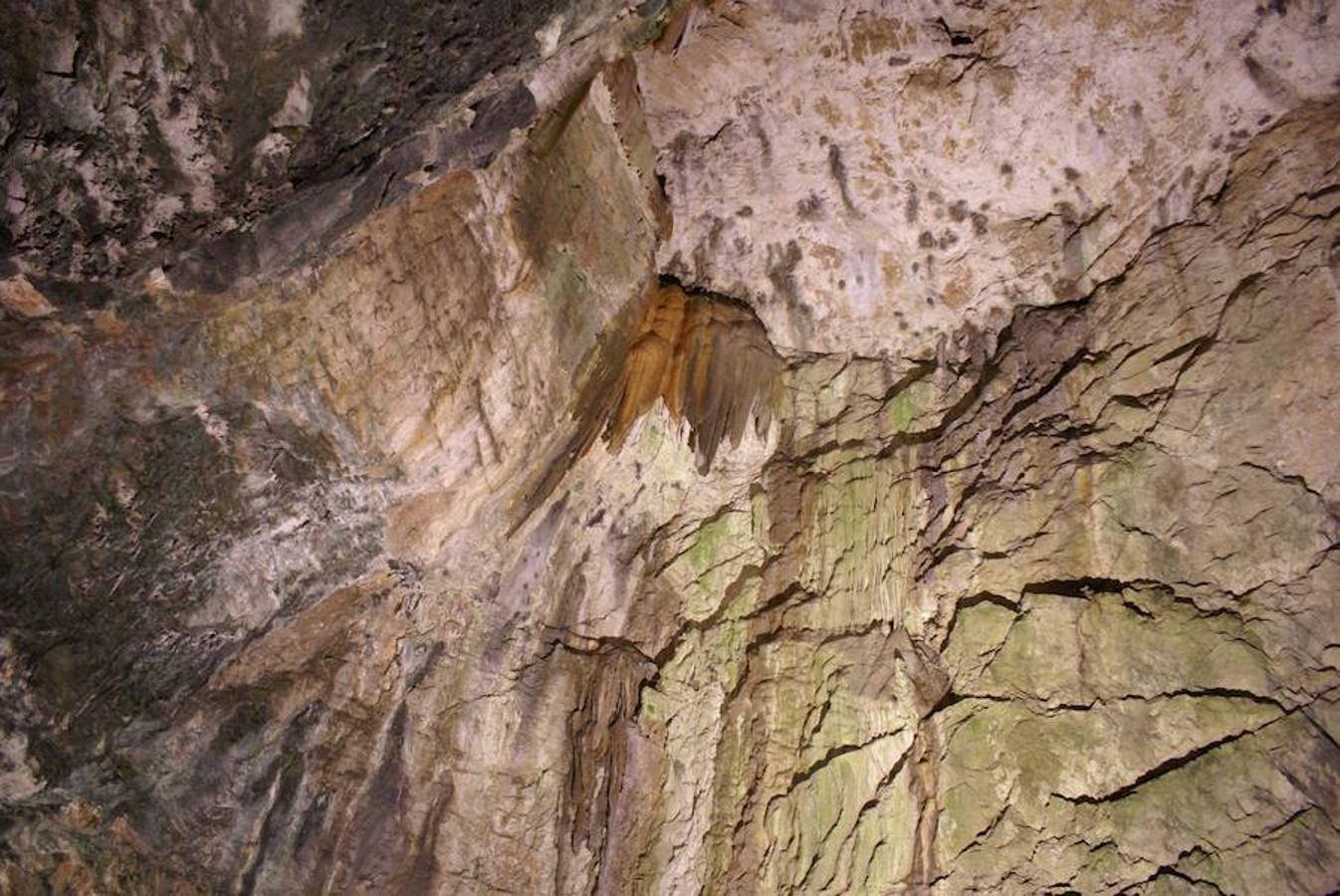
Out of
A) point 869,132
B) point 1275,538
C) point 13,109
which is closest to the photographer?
point 13,109

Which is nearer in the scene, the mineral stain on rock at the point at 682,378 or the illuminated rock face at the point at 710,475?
the illuminated rock face at the point at 710,475

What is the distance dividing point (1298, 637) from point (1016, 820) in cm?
112

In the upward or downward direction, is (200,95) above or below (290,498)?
above

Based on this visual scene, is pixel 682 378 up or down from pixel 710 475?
up

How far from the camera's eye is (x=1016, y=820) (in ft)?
10.2


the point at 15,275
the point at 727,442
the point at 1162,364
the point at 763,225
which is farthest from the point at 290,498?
the point at 1162,364

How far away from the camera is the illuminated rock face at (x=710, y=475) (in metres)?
2.97

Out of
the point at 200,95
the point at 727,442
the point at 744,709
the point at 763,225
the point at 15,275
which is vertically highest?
the point at 763,225

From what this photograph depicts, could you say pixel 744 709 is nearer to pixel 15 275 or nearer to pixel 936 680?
pixel 936 680

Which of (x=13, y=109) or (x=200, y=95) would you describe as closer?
(x=13, y=109)

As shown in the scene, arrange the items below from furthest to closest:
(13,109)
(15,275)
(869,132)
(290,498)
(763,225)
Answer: (763,225) < (869,132) < (290,498) < (15,275) < (13,109)

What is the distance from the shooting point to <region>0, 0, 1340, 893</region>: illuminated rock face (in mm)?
2973

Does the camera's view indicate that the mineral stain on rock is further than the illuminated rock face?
Yes

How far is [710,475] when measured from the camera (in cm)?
436
